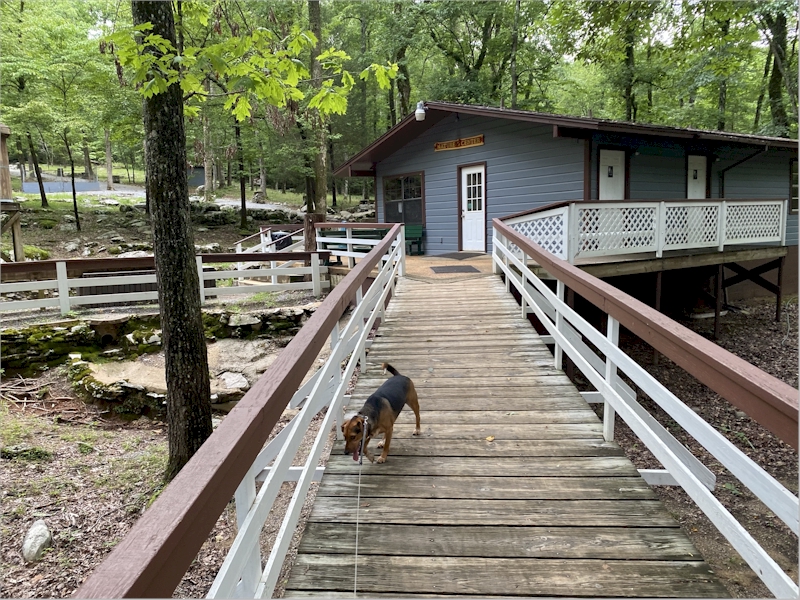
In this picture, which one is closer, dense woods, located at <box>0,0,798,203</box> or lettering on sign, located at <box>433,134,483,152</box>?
dense woods, located at <box>0,0,798,203</box>

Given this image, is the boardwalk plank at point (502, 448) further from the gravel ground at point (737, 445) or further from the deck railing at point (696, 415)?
the gravel ground at point (737, 445)

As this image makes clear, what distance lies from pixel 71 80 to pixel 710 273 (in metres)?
21.6

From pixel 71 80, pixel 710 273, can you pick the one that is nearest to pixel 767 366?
pixel 710 273

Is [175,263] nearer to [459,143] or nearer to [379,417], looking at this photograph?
[379,417]

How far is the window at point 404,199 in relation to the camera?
14.9 metres

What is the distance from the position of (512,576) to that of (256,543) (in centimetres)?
109

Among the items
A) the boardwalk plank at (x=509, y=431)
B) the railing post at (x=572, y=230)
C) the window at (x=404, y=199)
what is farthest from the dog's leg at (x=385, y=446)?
the window at (x=404, y=199)

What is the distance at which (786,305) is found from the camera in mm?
13906

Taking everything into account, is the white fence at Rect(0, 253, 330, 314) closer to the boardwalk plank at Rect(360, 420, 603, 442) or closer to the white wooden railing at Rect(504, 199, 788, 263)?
the white wooden railing at Rect(504, 199, 788, 263)

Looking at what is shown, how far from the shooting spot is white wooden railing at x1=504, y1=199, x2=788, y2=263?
28.0ft

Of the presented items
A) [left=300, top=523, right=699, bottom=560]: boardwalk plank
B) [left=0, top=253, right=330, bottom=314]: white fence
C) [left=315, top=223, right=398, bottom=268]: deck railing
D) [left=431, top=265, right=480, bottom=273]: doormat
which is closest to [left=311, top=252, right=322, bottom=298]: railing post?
[left=0, top=253, right=330, bottom=314]: white fence

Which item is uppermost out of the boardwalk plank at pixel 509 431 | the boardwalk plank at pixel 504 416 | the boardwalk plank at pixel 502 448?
the boardwalk plank at pixel 504 416

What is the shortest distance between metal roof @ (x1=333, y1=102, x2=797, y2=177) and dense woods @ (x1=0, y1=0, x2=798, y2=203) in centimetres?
148

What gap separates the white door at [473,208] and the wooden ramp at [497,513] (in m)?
9.32
